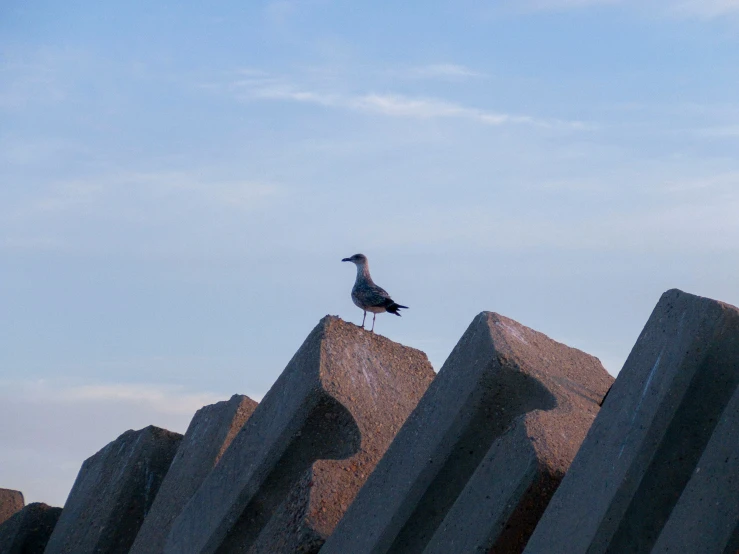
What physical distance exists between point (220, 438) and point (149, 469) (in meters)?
1.12

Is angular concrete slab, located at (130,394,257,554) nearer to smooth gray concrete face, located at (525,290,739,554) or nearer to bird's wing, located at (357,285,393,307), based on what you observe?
bird's wing, located at (357,285,393,307)

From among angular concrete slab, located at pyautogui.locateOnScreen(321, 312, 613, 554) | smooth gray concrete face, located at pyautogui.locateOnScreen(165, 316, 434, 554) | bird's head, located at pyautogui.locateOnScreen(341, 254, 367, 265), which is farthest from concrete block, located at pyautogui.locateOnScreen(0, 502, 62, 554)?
angular concrete slab, located at pyautogui.locateOnScreen(321, 312, 613, 554)

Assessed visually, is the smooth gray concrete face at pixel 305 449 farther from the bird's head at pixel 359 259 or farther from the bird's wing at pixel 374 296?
the bird's head at pixel 359 259

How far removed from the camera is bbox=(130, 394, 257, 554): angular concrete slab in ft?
21.6

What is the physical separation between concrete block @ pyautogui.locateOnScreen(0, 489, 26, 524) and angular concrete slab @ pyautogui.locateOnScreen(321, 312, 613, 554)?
17.8ft

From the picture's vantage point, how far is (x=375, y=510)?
473 cm

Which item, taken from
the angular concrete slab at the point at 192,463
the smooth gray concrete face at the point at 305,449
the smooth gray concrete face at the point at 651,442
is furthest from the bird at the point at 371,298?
the smooth gray concrete face at the point at 651,442

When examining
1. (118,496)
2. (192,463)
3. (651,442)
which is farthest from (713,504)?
(118,496)

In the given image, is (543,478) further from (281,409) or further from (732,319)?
(281,409)

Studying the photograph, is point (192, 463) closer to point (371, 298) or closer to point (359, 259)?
point (371, 298)

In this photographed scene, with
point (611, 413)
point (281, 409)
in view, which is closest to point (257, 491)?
point (281, 409)

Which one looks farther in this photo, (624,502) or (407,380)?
(407,380)

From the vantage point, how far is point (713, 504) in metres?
3.49

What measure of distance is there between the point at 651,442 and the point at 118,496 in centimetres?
456
